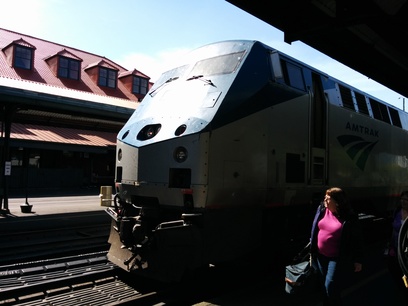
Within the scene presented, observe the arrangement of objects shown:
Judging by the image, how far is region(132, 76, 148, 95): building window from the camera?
3631cm

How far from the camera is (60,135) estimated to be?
25.7 metres

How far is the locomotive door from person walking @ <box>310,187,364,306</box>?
236 cm

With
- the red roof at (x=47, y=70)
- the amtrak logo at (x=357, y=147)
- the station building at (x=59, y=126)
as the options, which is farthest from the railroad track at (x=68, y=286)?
the red roof at (x=47, y=70)

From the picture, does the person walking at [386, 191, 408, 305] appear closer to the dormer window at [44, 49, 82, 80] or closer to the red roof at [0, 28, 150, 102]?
the red roof at [0, 28, 150, 102]

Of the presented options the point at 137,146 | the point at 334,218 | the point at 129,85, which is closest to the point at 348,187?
the point at 334,218

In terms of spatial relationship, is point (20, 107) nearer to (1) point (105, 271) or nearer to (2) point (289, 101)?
(1) point (105, 271)

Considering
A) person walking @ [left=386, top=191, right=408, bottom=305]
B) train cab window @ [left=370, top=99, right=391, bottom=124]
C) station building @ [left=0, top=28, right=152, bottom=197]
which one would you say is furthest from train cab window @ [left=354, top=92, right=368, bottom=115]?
station building @ [left=0, top=28, right=152, bottom=197]

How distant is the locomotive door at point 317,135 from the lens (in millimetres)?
6793

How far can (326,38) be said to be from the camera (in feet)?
27.3

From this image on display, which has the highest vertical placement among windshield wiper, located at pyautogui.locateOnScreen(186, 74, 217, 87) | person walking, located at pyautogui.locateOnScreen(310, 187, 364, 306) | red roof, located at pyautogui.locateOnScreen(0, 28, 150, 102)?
red roof, located at pyautogui.locateOnScreen(0, 28, 150, 102)

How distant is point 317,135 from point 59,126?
78.7ft

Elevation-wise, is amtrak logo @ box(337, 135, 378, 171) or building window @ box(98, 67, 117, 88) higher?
building window @ box(98, 67, 117, 88)

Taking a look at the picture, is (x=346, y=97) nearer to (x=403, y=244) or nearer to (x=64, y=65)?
(x=403, y=244)

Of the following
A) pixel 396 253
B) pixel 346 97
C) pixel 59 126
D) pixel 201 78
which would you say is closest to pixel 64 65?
pixel 59 126
